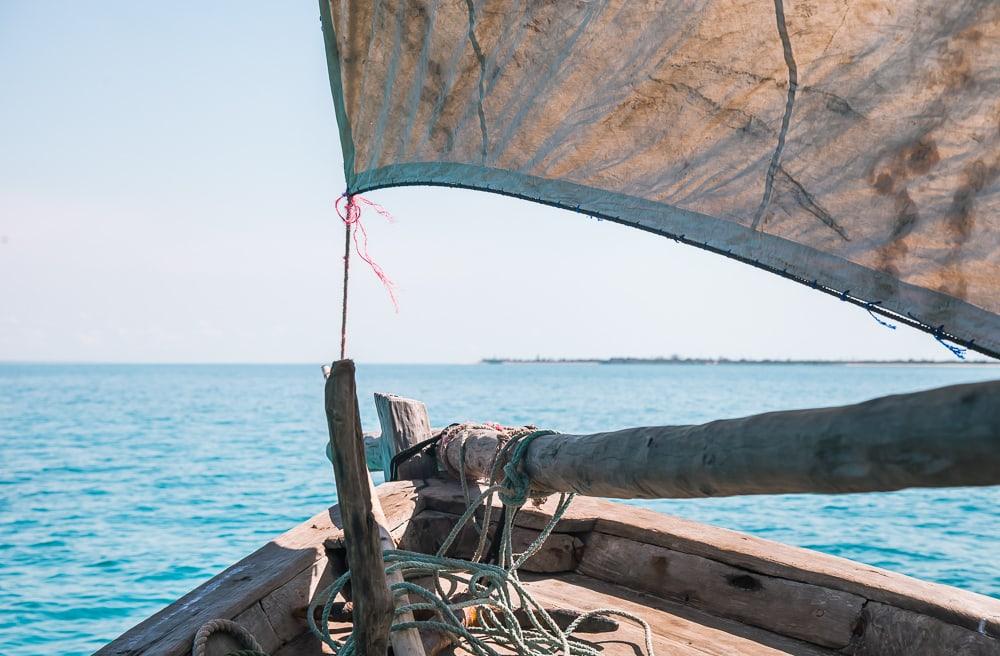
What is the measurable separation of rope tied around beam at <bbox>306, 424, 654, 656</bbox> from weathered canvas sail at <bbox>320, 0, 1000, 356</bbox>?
0.83 meters

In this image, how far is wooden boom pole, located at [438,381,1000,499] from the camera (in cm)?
100

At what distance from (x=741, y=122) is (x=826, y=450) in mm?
1284

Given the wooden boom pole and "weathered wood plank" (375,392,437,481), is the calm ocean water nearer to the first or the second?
"weathered wood plank" (375,392,437,481)

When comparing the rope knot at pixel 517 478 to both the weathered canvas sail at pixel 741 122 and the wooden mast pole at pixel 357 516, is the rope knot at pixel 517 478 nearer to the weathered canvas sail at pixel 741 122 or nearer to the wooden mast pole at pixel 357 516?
the wooden mast pole at pixel 357 516

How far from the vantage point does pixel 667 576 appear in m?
3.29

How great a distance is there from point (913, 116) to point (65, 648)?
8514 mm

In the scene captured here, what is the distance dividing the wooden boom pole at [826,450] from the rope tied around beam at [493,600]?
1.83 feet

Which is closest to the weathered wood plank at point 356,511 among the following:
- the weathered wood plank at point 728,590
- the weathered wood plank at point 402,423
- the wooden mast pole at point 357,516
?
the wooden mast pole at point 357,516

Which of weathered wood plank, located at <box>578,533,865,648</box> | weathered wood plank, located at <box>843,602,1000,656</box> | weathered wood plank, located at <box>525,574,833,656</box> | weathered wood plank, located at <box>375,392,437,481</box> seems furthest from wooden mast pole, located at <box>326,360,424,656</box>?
weathered wood plank, located at <box>375,392,437,481</box>

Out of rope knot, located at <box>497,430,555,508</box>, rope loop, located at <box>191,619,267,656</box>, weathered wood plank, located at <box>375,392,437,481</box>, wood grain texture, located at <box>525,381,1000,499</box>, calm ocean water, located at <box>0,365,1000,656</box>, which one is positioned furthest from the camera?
calm ocean water, located at <box>0,365,1000,656</box>

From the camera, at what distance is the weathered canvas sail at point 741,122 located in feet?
6.34

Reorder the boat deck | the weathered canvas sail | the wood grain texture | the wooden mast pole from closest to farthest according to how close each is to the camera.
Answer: the wood grain texture < the wooden mast pole < the weathered canvas sail < the boat deck

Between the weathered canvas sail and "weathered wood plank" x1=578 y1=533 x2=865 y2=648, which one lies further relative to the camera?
"weathered wood plank" x1=578 y1=533 x2=865 y2=648

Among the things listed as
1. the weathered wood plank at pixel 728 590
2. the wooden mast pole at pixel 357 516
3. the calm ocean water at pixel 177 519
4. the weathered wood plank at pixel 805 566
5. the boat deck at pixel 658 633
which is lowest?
the calm ocean water at pixel 177 519
